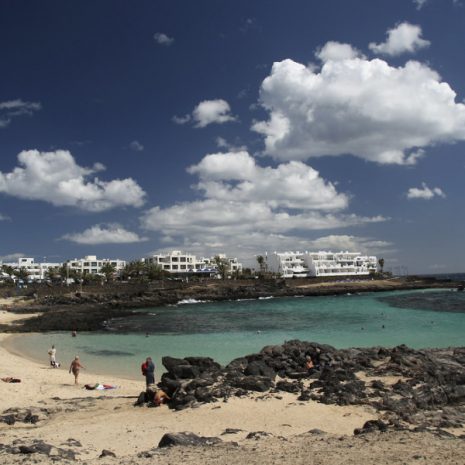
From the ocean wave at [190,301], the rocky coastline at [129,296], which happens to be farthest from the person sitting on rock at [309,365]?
the ocean wave at [190,301]

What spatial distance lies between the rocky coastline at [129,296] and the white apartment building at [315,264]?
2855 centimetres

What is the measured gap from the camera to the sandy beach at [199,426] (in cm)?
976

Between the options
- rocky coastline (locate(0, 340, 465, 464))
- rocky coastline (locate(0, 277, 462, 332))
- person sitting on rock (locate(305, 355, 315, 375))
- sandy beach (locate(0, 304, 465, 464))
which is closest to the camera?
sandy beach (locate(0, 304, 465, 464))

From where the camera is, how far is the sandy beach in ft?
32.0

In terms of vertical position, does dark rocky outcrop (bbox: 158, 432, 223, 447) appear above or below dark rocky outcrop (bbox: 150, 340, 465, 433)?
above

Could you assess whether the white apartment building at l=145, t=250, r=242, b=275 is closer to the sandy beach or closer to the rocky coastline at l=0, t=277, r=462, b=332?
the rocky coastline at l=0, t=277, r=462, b=332

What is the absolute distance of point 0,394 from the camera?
18.5 m

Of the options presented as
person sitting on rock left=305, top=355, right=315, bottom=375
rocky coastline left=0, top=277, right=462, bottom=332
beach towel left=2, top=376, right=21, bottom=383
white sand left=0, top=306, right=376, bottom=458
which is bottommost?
rocky coastline left=0, top=277, right=462, bottom=332

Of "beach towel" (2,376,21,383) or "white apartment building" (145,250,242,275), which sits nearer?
"beach towel" (2,376,21,383)

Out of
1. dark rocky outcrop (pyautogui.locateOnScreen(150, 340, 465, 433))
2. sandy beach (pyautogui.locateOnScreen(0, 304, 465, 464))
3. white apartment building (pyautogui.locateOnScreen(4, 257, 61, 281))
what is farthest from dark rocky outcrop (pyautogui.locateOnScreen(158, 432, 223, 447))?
white apartment building (pyautogui.locateOnScreen(4, 257, 61, 281))

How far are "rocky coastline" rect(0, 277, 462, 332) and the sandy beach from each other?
3586cm

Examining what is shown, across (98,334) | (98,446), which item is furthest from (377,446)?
(98,334)

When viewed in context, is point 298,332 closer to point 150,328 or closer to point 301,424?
point 150,328

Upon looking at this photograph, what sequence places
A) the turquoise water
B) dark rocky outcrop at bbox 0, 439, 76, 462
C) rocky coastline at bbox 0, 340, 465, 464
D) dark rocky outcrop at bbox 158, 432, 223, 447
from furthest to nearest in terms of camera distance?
1. the turquoise water
2. dark rocky outcrop at bbox 158, 432, 223, 447
3. rocky coastline at bbox 0, 340, 465, 464
4. dark rocky outcrop at bbox 0, 439, 76, 462
